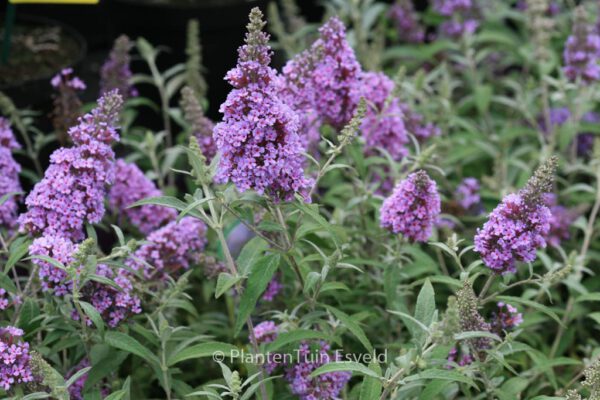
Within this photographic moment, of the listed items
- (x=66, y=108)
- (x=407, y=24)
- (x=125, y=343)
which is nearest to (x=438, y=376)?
(x=125, y=343)

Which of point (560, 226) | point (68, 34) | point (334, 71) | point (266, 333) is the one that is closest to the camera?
point (266, 333)

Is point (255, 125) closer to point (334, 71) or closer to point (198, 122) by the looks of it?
point (334, 71)

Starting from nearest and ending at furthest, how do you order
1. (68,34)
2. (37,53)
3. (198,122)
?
(198,122) < (37,53) < (68,34)

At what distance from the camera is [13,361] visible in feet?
8.28

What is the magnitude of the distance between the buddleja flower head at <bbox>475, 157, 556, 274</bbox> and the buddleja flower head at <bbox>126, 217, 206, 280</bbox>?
43.3 inches

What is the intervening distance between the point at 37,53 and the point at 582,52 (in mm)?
2875

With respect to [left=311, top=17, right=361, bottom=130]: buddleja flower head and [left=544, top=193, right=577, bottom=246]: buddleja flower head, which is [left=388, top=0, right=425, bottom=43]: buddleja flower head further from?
[left=311, top=17, right=361, bottom=130]: buddleja flower head

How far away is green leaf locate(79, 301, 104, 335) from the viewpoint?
2572 millimetres

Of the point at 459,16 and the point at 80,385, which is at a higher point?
the point at 459,16

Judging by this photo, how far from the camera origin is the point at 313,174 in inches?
148

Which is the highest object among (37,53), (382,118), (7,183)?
(37,53)

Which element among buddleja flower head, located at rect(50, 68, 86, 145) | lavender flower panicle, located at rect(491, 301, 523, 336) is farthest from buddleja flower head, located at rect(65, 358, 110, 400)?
lavender flower panicle, located at rect(491, 301, 523, 336)

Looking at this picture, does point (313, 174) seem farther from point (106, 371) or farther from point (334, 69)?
point (106, 371)

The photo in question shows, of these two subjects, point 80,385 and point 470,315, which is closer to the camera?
point 470,315
